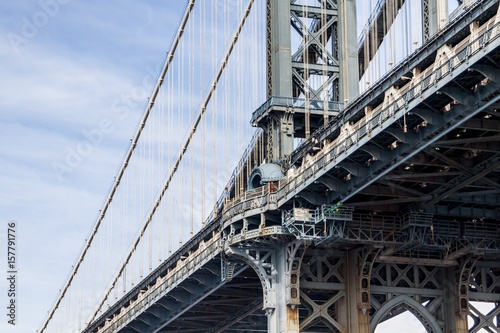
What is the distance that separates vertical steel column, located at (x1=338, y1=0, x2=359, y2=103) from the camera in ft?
230

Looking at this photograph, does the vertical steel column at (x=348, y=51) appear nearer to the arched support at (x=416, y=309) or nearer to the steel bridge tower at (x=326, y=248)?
the steel bridge tower at (x=326, y=248)

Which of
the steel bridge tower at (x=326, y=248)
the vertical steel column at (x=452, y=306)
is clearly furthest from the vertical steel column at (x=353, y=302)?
the vertical steel column at (x=452, y=306)

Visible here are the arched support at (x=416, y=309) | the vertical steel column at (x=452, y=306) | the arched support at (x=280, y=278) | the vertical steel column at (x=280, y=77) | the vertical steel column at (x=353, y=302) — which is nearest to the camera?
the arched support at (x=280, y=278)

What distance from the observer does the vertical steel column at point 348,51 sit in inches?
2761

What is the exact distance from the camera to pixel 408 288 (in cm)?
7112

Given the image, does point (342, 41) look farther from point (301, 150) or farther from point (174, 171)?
point (174, 171)

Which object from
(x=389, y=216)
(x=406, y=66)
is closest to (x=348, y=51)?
(x=389, y=216)

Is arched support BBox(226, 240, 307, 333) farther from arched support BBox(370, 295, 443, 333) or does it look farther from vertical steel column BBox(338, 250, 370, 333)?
arched support BBox(370, 295, 443, 333)

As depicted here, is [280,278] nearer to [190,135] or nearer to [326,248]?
[326,248]

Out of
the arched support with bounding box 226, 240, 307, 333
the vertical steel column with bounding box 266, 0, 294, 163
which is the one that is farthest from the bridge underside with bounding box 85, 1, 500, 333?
the vertical steel column with bounding box 266, 0, 294, 163

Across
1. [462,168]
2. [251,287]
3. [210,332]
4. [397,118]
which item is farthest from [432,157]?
[210,332]

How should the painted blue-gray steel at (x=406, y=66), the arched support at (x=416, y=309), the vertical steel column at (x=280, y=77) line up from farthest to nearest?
the arched support at (x=416, y=309), the vertical steel column at (x=280, y=77), the painted blue-gray steel at (x=406, y=66)

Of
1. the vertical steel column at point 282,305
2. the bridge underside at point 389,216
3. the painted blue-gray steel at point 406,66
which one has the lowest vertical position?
the vertical steel column at point 282,305

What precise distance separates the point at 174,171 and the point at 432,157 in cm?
4273
